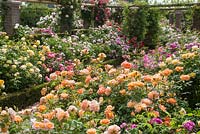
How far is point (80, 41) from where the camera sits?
9.05 meters

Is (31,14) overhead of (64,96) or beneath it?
beneath

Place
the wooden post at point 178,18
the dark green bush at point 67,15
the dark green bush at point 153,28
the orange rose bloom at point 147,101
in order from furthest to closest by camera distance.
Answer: the wooden post at point 178,18 < the dark green bush at point 153,28 < the dark green bush at point 67,15 < the orange rose bloom at point 147,101

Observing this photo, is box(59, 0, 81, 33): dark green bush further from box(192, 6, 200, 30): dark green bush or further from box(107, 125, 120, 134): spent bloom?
box(107, 125, 120, 134): spent bloom

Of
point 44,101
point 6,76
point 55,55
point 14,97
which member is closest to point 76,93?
point 44,101

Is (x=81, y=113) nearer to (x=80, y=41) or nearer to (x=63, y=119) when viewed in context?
(x=63, y=119)

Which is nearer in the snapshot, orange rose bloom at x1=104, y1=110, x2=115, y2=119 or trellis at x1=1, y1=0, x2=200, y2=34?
orange rose bloom at x1=104, y1=110, x2=115, y2=119

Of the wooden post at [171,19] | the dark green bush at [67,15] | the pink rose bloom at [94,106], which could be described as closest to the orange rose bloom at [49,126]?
the pink rose bloom at [94,106]

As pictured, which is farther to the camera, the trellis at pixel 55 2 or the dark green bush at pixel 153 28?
the dark green bush at pixel 153 28

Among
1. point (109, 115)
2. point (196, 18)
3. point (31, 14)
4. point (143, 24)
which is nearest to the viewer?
point (109, 115)

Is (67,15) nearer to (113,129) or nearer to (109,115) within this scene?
(109,115)

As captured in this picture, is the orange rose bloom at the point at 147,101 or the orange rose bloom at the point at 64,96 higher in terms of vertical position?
the orange rose bloom at the point at 147,101

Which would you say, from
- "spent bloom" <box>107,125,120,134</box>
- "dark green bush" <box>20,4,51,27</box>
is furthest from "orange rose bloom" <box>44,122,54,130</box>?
"dark green bush" <box>20,4,51,27</box>

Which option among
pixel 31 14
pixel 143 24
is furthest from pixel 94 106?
pixel 31 14

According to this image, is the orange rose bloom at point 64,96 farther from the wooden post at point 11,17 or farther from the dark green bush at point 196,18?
the dark green bush at point 196,18
